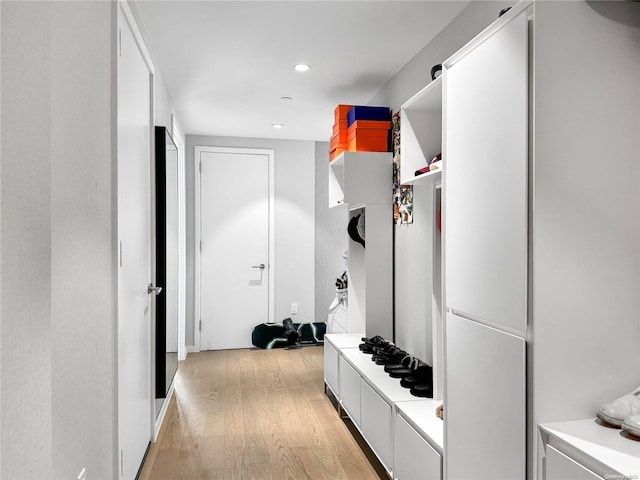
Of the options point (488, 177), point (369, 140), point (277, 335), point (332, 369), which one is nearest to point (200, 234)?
point (277, 335)

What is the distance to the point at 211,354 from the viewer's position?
16.9 ft

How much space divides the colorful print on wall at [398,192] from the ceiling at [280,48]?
1.39ft

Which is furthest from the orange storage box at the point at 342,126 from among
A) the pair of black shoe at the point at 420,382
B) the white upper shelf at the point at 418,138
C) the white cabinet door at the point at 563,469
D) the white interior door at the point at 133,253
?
the white cabinet door at the point at 563,469

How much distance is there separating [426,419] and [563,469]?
0.88 m

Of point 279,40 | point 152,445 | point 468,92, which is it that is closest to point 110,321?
point 152,445

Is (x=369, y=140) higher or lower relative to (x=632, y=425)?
higher

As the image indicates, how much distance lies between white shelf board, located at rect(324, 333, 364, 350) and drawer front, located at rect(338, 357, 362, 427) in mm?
160

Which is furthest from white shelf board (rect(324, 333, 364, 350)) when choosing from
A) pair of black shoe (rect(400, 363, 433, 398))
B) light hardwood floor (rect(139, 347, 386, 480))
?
pair of black shoe (rect(400, 363, 433, 398))

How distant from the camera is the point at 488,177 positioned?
1542mm

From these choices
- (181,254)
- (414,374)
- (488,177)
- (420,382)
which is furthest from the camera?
(181,254)

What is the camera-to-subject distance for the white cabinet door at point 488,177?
54.6 inches

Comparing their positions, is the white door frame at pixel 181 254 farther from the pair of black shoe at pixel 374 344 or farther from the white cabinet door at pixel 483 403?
the white cabinet door at pixel 483 403

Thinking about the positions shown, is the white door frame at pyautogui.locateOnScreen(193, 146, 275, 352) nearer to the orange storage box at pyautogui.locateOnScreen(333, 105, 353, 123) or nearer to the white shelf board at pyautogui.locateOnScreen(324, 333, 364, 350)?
the white shelf board at pyautogui.locateOnScreen(324, 333, 364, 350)

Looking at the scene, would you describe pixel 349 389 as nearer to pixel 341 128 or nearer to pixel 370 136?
pixel 370 136
